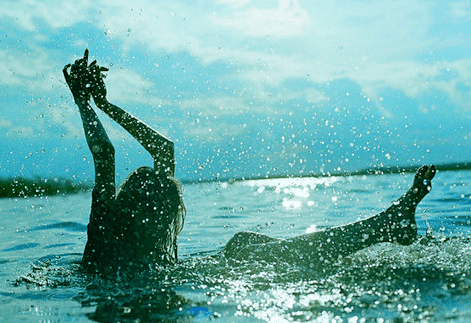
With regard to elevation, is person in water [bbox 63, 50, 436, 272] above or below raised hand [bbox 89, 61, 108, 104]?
below

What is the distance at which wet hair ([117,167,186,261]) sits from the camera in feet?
14.1

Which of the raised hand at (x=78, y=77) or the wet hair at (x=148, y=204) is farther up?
the raised hand at (x=78, y=77)

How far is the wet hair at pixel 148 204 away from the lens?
14.1 feet

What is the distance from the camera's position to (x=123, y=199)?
4.29m

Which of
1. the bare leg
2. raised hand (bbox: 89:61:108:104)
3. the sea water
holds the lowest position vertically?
the sea water

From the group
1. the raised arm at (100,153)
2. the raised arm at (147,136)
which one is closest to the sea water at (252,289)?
the raised arm at (100,153)

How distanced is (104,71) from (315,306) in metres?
2.86

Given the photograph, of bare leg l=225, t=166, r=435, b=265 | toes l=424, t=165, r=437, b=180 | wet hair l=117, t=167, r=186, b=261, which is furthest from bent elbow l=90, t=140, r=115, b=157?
toes l=424, t=165, r=437, b=180

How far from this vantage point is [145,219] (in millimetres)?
4316

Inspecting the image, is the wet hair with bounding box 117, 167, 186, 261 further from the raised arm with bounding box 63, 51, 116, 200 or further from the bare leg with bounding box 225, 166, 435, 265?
the bare leg with bounding box 225, 166, 435, 265

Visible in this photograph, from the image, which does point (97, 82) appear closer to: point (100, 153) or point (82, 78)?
point (82, 78)

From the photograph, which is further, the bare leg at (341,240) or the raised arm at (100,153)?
the bare leg at (341,240)

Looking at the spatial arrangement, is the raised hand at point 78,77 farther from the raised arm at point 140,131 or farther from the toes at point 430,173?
the toes at point 430,173

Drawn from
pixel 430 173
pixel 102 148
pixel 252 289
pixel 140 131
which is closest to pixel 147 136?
pixel 140 131
